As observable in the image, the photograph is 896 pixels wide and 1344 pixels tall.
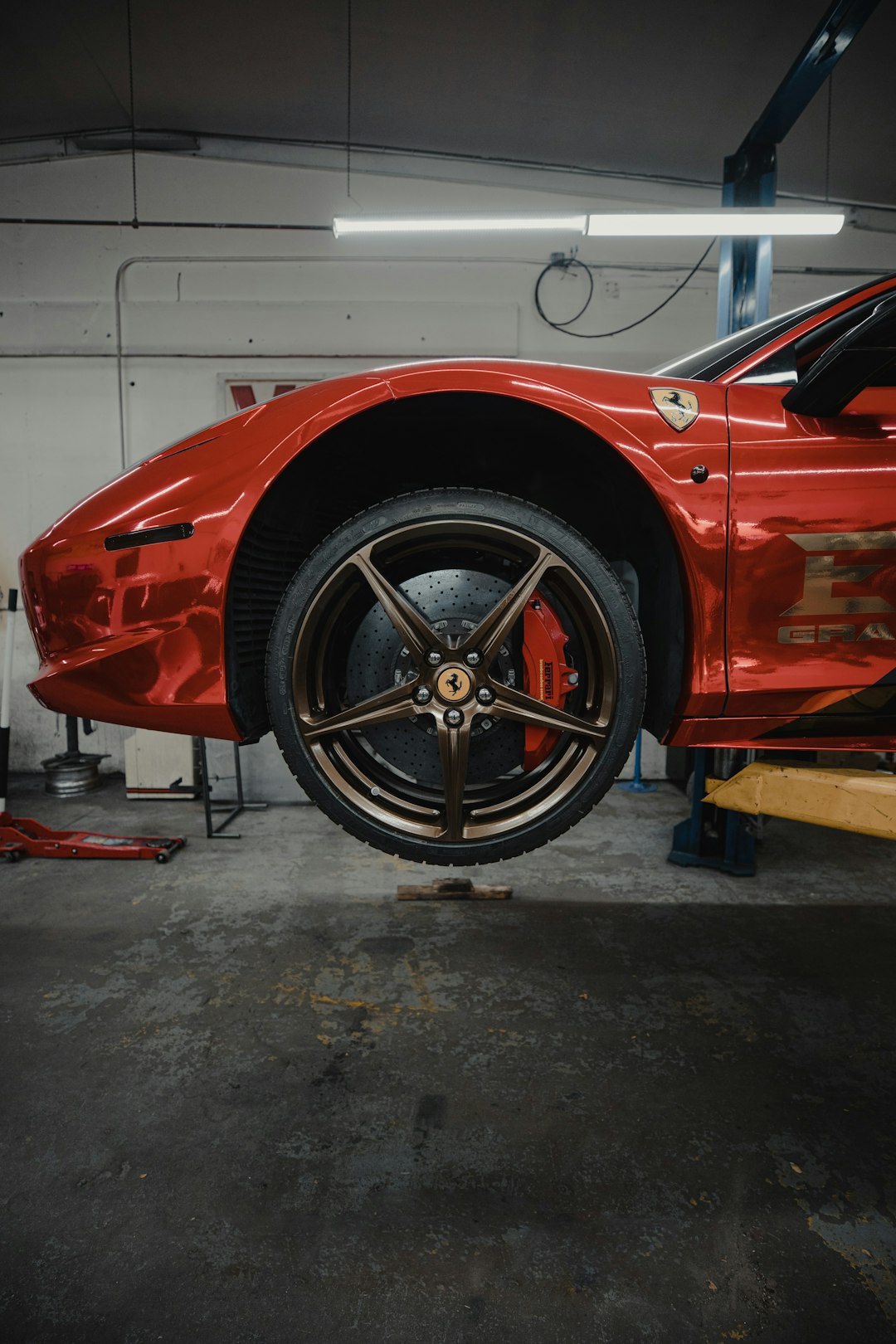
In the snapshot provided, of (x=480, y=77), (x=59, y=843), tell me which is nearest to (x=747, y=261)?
(x=480, y=77)

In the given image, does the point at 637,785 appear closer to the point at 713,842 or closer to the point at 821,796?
the point at 713,842

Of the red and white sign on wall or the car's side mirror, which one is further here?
the red and white sign on wall

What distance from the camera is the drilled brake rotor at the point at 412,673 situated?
1.43 m

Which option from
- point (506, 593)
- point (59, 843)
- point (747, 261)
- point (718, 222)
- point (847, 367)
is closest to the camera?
point (847, 367)

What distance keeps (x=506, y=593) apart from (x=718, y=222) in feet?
8.89

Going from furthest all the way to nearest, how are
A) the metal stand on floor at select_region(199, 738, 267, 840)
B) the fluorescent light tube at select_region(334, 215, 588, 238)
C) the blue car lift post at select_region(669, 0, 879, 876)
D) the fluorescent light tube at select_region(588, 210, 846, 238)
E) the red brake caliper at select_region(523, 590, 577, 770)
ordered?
the metal stand on floor at select_region(199, 738, 267, 840)
the blue car lift post at select_region(669, 0, 879, 876)
the fluorescent light tube at select_region(334, 215, 588, 238)
the fluorescent light tube at select_region(588, 210, 846, 238)
the red brake caliper at select_region(523, 590, 577, 770)

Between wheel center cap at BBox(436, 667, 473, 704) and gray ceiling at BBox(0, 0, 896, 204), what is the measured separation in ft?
13.8

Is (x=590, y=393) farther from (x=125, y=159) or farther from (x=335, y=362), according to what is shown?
(x=125, y=159)

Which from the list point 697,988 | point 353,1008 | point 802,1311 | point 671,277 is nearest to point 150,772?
point 353,1008

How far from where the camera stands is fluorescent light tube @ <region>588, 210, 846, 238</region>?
3.04 metres

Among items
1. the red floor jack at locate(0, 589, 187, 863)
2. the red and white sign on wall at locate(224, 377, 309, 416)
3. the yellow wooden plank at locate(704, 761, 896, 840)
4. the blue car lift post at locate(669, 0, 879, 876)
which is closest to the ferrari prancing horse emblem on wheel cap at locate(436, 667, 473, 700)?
the yellow wooden plank at locate(704, 761, 896, 840)

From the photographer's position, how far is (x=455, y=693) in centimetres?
133

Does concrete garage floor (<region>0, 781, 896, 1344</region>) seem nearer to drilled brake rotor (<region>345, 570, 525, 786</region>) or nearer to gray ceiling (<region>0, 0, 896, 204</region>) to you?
drilled brake rotor (<region>345, 570, 525, 786</region>)

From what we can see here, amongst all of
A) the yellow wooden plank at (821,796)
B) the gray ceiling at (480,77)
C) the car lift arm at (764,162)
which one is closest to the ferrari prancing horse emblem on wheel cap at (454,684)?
the yellow wooden plank at (821,796)
